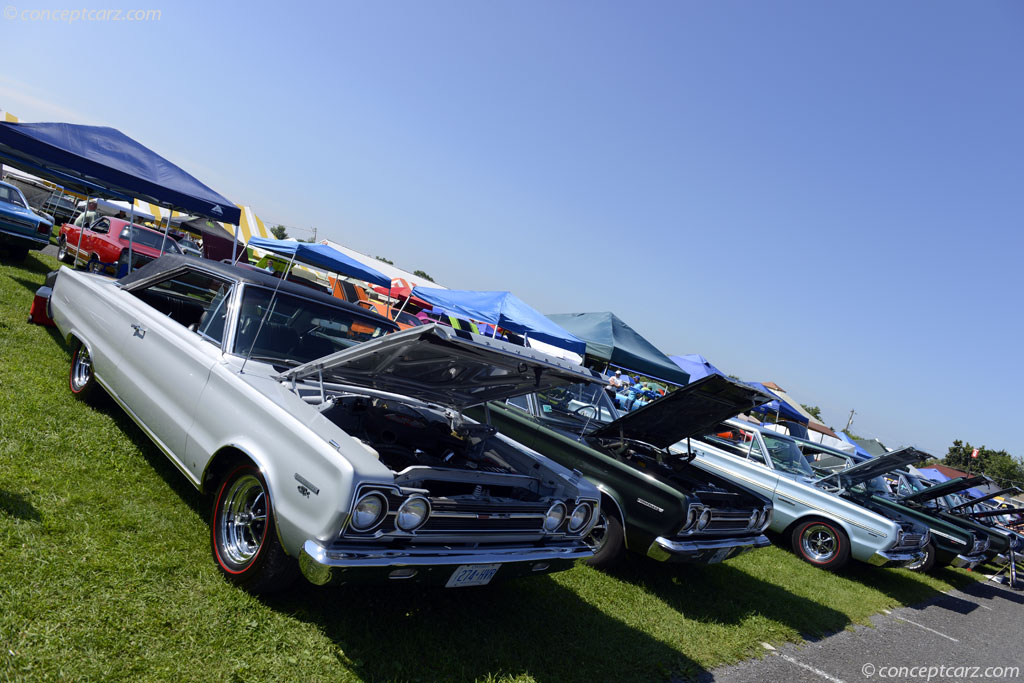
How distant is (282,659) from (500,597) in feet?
5.64

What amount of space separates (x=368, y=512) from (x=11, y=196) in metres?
15.1

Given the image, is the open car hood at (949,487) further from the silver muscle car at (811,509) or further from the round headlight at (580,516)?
the round headlight at (580,516)

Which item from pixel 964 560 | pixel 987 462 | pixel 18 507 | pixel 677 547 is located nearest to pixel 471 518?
pixel 677 547

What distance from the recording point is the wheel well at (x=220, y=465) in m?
3.56

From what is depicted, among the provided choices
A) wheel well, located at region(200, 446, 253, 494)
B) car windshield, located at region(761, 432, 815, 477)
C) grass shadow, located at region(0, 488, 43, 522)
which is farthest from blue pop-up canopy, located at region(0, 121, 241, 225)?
car windshield, located at region(761, 432, 815, 477)

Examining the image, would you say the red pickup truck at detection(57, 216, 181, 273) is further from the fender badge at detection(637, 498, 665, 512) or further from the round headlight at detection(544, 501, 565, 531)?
the round headlight at detection(544, 501, 565, 531)

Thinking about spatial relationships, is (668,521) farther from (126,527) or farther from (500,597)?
(126,527)

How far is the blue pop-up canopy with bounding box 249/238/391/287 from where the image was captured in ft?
52.1

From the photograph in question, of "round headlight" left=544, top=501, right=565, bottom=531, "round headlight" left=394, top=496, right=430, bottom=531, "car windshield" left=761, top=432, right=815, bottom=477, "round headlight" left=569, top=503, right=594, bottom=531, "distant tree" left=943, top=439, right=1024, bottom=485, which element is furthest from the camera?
"distant tree" left=943, top=439, right=1024, bottom=485

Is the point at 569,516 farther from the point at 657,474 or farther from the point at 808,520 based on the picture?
the point at 808,520

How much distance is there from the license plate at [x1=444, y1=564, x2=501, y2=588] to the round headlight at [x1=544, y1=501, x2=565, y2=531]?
1.52 feet

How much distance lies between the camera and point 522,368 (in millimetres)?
3826

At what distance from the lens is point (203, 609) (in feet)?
10.3

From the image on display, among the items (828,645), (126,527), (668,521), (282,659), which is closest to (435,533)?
(282,659)
